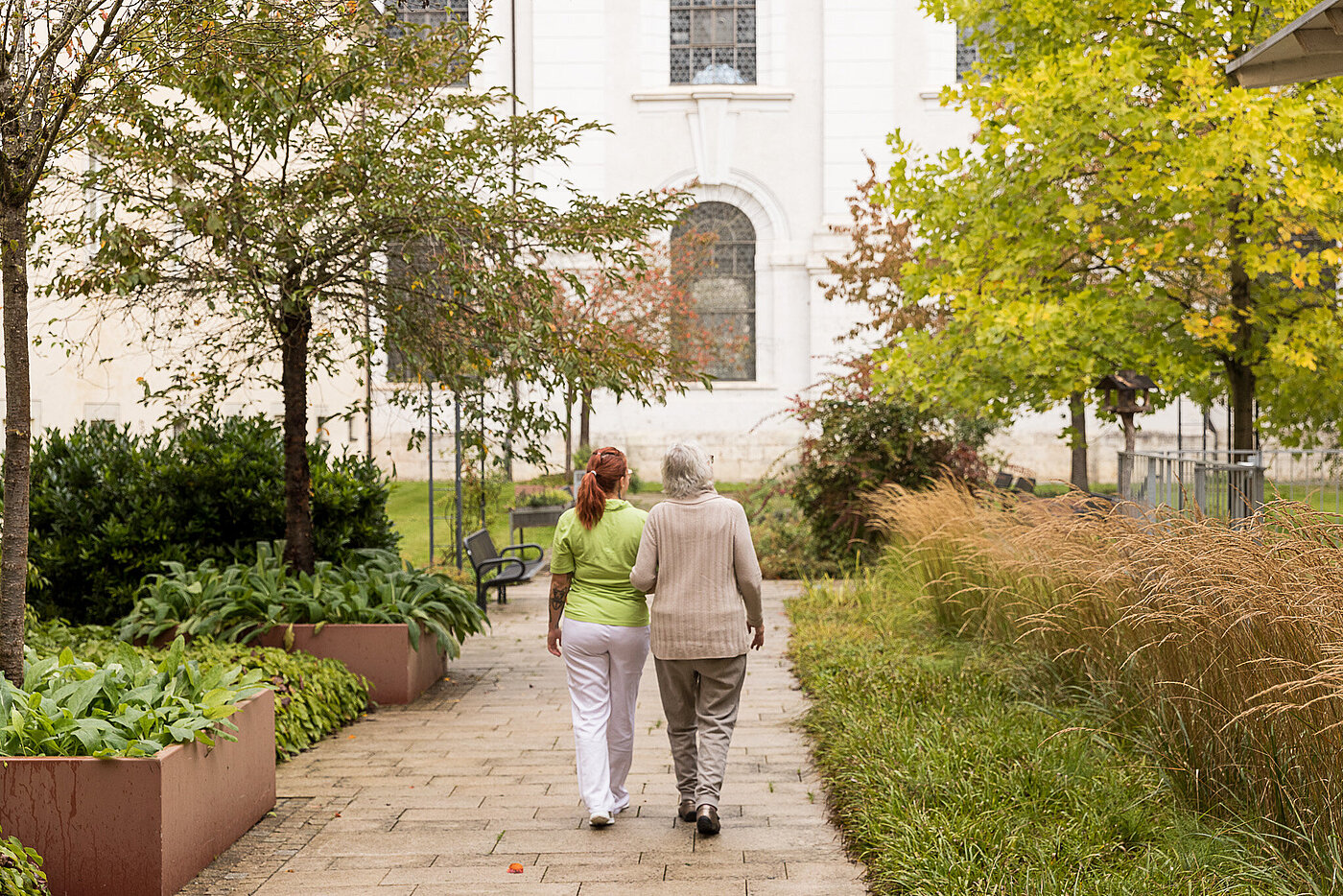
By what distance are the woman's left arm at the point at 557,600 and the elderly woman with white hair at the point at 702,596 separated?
385mm

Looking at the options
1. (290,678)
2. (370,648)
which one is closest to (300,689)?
(290,678)

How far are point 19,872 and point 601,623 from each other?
2.51 metres

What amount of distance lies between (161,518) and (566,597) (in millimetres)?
5396

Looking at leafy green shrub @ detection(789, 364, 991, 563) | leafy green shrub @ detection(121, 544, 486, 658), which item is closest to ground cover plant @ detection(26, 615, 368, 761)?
leafy green shrub @ detection(121, 544, 486, 658)

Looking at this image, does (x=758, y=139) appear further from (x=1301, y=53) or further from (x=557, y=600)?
(x=557, y=600)

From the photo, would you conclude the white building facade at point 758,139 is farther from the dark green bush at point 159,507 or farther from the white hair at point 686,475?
the white hair at point 686,475

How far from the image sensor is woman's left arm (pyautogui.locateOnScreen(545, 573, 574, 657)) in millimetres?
5922

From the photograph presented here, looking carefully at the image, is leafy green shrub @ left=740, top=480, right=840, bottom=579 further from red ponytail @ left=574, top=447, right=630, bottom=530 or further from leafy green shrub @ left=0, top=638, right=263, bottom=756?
leafy green shrub @ left=0, top=638, right=263, bottom=756

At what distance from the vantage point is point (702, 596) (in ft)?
18.3

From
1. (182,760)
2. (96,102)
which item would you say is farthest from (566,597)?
(96,102)

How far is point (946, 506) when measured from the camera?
10562 millimetres

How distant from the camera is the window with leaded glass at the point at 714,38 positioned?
28.4m

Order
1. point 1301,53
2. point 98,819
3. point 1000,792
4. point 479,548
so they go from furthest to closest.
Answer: point 479,548 → point 1301,53 → point 1000,792 → point 98,819

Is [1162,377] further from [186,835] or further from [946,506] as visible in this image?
[186,835]
